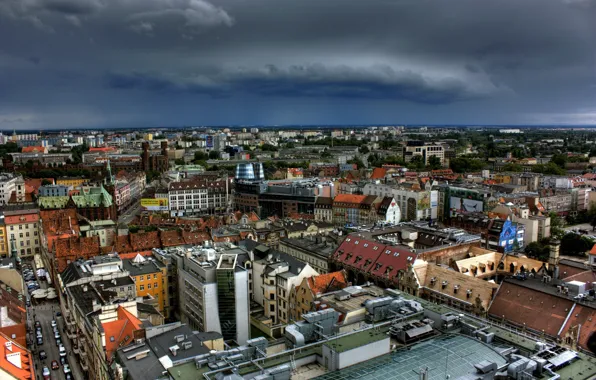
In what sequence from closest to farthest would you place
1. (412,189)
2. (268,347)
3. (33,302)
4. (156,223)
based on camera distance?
1. (268,347)
2. (33,302)
3. (156,223)
4. (412,189)

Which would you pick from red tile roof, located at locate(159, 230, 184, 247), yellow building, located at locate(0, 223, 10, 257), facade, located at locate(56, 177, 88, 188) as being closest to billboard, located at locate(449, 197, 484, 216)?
red tile roof, located at locate(159, 230, 184, 247)

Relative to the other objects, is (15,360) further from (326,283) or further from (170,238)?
(170,238)

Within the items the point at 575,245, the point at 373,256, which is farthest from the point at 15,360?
the point at 575,245

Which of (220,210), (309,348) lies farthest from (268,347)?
(220,210)

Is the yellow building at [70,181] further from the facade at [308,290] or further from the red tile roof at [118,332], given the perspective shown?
the red tile roof at [118,332]

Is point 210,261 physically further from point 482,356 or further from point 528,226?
point 528,226

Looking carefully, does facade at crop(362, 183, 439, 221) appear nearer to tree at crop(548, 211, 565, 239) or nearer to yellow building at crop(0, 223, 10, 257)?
tree at crop(548, 211, 565, 239)
